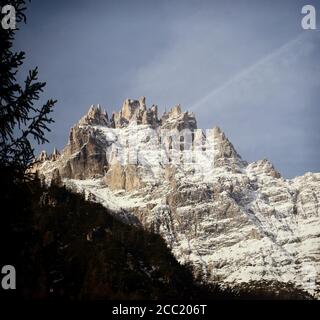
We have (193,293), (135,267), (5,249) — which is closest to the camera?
(5,249)

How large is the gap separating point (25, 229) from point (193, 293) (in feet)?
194

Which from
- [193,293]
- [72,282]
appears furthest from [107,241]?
[72,282]

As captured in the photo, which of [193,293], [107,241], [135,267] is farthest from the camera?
[193,293]

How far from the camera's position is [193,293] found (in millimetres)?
73375

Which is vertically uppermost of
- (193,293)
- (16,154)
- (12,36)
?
(12,36)

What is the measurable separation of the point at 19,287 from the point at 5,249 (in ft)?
3.97
